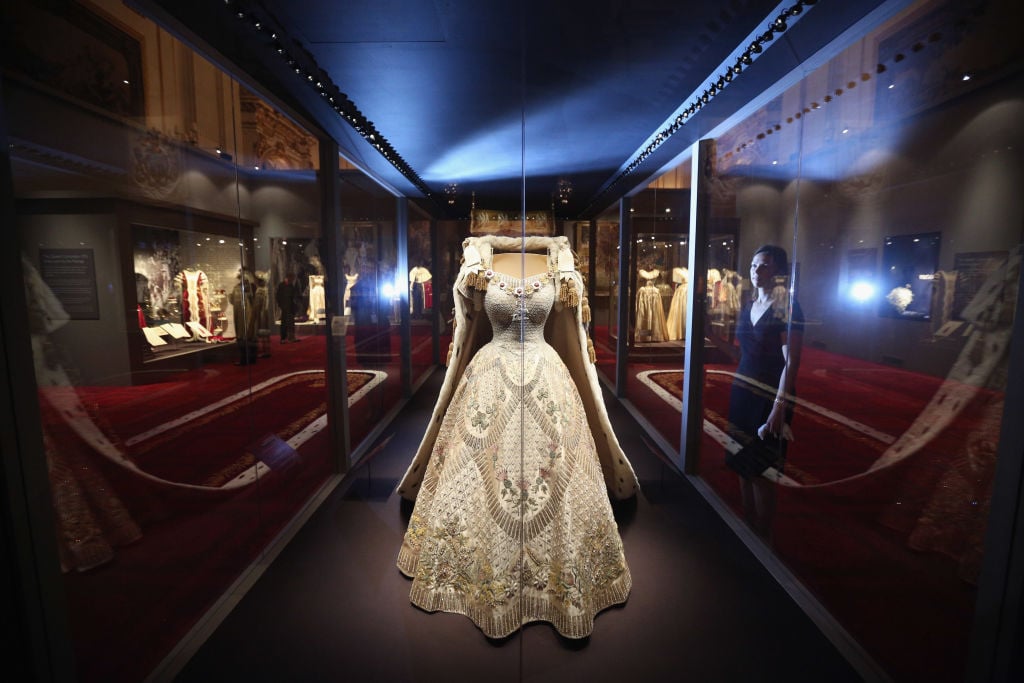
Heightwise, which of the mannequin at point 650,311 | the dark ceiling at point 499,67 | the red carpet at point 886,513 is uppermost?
the dark ceiling at point 499,67

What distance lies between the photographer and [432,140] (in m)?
1.64

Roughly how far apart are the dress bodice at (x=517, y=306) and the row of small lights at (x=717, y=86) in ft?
2.00

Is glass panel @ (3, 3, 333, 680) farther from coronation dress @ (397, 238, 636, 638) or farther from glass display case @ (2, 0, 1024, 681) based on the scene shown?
coronation dress @ (397, 238, 636, 638)

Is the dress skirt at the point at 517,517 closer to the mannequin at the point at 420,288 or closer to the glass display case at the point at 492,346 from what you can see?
the glass display case at the point at 492,346

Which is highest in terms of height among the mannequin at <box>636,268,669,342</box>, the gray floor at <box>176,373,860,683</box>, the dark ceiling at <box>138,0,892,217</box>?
the dark ceiling at <box>138,0,892,217</box>

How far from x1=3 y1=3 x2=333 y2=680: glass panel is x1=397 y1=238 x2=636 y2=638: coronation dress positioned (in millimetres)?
960

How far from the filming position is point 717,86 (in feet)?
→ 6.07

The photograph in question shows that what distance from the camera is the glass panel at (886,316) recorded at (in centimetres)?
121

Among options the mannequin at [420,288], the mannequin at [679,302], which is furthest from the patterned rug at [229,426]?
the mannequin at [679,302]

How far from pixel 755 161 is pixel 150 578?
11.1ft

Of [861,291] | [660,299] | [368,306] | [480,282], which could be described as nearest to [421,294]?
[480,282]

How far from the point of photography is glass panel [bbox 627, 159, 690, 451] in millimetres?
2896

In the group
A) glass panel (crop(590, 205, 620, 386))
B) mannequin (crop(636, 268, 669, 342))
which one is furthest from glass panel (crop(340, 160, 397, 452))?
mannequin (crop(636, 268, 669, 342))

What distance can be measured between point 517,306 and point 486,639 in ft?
4.18
